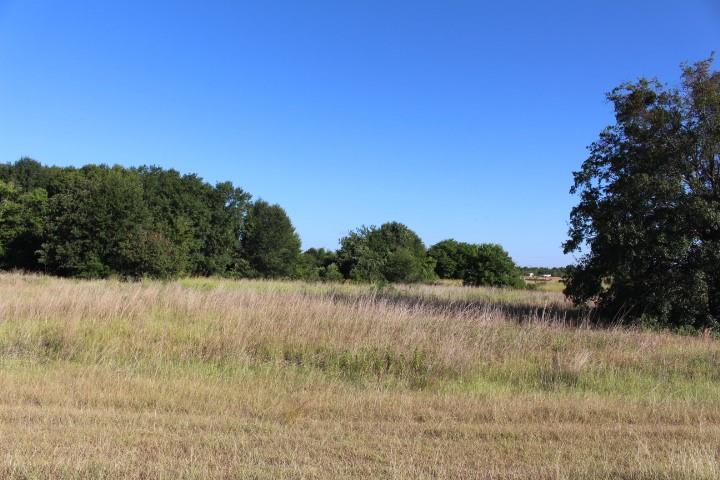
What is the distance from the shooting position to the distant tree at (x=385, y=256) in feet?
141

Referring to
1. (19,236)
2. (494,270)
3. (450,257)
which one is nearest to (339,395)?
(494,270)

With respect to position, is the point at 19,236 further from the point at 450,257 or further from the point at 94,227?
the point at 450,257

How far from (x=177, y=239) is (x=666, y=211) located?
1575 inches

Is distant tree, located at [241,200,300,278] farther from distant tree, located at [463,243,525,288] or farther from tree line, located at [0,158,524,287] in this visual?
distant tree, located at [463,243,525,288]

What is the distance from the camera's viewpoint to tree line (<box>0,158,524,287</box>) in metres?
36.1

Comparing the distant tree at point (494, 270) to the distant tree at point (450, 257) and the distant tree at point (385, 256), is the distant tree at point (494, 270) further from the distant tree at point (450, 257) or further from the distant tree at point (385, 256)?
the distant tree at point (450, 257)

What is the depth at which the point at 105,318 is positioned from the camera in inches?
463

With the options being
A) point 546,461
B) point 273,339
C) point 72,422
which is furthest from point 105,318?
point 546,461

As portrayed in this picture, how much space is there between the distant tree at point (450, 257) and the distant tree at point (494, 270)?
18701 millimetres

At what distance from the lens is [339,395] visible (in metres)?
7.12

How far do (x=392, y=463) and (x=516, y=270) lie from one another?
42.7 metres

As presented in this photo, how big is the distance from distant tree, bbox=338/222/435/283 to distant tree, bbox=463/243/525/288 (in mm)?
4306

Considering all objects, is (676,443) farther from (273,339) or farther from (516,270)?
(516,270)

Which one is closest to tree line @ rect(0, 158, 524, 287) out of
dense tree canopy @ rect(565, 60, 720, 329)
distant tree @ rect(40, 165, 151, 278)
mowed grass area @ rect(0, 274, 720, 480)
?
distant tree @ rect(40, 165, 151, 278)
